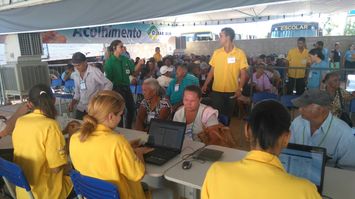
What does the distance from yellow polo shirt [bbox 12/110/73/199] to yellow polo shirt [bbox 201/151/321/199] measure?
1317mm

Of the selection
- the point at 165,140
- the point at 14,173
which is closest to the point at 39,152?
the point at 14,173

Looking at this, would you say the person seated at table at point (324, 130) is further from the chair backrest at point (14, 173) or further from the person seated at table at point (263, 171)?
the chair backrest at point (14, 173)

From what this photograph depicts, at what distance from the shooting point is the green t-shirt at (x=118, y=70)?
3.96m

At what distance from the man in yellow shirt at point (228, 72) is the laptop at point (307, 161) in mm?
2188

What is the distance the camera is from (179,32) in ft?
51.3

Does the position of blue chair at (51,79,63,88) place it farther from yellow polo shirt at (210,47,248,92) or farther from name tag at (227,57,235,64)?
name tag at (227,57,235,64)

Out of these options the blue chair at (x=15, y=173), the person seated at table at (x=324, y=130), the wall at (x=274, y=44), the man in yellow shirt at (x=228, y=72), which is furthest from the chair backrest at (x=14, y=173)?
the wall at (x=274, y=44)

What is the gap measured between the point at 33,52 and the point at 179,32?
36.1 ft

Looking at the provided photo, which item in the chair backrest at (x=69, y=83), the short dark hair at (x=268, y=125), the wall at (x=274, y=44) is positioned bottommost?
the chair backrest at (x=69, y=83)

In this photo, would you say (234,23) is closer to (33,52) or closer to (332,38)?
(332,38)

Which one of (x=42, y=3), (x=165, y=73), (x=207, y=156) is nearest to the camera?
(x=207, y=156)

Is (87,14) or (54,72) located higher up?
(87,14)

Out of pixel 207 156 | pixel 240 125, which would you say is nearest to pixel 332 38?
pixel 240 125

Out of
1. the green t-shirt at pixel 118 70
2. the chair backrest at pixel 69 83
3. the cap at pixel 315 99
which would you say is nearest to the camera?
the cap at pixel 315 99
